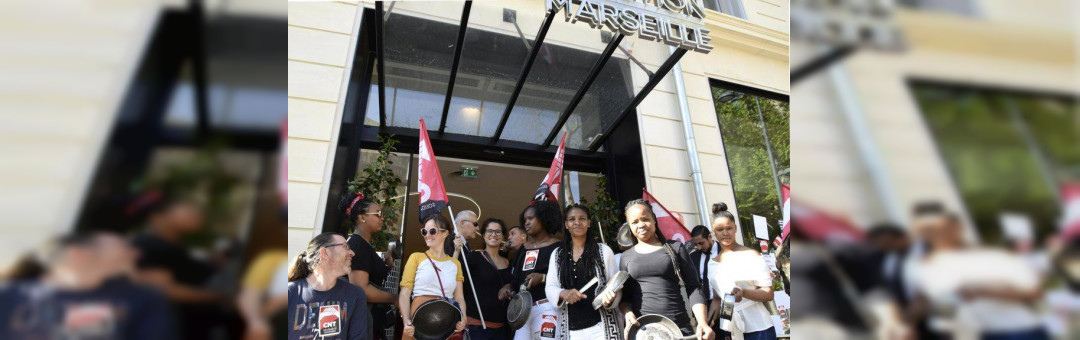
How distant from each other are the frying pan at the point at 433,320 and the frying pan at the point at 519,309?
40 centimetres

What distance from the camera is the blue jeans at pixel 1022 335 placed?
1.12 ft

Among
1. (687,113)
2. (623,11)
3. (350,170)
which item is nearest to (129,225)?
(623,11)

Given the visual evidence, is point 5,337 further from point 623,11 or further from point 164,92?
point 623,11

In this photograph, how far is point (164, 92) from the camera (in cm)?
48

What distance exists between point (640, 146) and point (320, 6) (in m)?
3.90

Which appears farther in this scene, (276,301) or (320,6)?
(320,6)

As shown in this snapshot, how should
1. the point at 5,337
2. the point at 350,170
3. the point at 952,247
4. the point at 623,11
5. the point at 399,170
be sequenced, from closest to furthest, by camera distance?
the point at 952,247
the point at 5,337
the point at 623,11
the point at 350,170
the point at 399,170

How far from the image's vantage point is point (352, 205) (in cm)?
474

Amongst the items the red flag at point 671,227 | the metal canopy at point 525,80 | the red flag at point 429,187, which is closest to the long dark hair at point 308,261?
the red flag at point 429,187

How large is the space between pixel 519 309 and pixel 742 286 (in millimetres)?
1513

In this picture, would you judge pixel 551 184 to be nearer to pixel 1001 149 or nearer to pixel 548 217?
pixel 548 217

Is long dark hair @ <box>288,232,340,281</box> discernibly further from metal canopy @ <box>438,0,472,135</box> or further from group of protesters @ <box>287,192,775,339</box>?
metal canopy @ <box>438,0,472,135</box>

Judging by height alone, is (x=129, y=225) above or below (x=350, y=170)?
below

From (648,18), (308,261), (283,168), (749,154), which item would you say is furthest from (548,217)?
(283,168)
